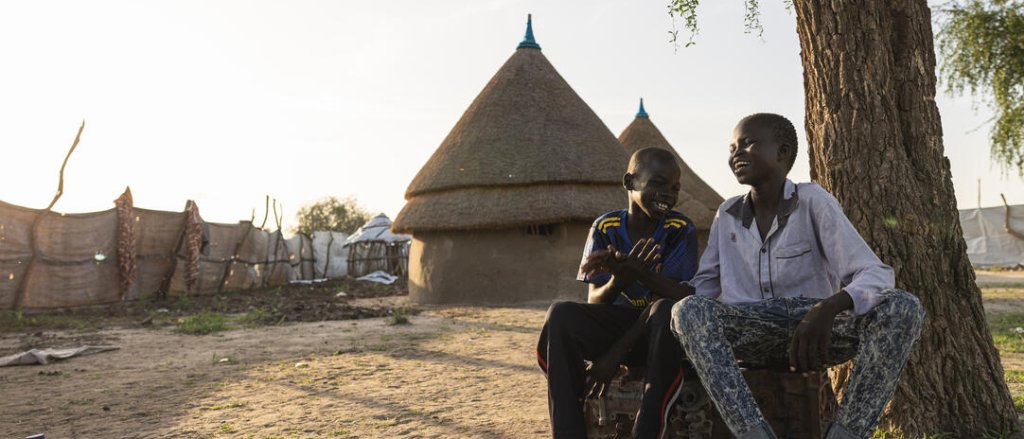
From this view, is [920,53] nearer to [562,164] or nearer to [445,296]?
[562,164]

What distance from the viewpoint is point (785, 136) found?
2541 mm

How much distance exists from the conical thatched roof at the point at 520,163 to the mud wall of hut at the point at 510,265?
416 millimetres

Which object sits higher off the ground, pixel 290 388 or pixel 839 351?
pixel 839 351

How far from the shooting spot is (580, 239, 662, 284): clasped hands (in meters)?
2.39

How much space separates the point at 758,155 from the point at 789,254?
390 millimetres

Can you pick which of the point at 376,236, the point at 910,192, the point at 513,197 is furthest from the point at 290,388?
the point at 376,236

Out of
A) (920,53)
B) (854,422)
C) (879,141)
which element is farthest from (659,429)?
(920,53)

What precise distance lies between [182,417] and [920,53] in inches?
178

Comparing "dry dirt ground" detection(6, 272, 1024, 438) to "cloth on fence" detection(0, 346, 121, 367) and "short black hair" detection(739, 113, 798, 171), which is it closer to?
"cloth on fence" detection(0, 346, 121, 367)

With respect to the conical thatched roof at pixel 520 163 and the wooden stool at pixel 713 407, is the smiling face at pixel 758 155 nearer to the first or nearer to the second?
the wooden stool at pixel 713 407

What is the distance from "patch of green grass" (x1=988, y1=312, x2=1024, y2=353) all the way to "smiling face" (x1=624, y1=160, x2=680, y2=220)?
3.59 metres

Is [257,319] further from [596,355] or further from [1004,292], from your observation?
[1004,292]

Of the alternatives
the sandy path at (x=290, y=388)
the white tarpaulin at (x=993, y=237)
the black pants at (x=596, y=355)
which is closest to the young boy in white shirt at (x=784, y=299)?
the black pants at (x=596, y=355)

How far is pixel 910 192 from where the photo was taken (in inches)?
121
